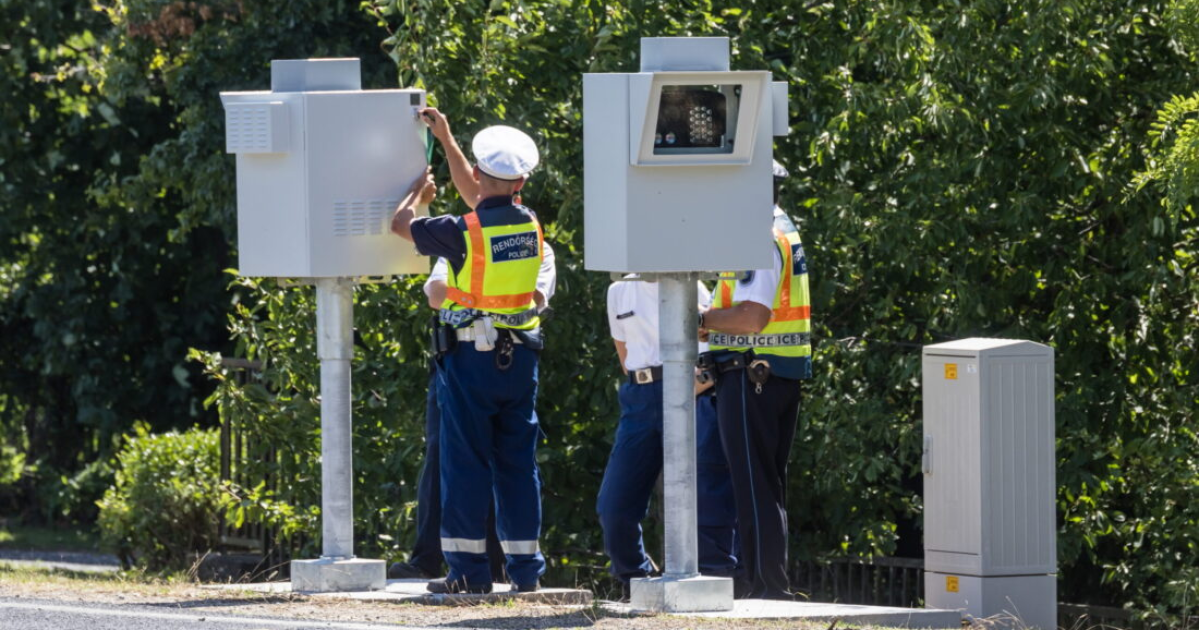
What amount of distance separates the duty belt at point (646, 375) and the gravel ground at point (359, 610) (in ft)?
3.84

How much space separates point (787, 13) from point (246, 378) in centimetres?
416

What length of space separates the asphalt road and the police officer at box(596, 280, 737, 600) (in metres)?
1.83

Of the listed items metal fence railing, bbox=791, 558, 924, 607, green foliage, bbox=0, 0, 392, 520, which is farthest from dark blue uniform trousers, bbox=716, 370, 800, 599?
green foliage, bbox=0, 0, 392, 520

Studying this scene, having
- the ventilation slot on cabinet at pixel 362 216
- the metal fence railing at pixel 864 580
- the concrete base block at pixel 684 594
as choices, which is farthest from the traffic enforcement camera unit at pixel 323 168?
the metal fence railing at pixel 864 580

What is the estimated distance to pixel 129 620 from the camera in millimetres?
6723

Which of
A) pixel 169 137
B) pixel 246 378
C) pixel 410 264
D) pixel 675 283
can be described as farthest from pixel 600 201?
pixel 169 137

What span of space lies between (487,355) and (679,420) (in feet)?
2.79

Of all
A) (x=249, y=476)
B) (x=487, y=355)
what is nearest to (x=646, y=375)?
(x=487, y=355)

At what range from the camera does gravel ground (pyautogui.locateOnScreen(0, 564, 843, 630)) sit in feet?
21.8

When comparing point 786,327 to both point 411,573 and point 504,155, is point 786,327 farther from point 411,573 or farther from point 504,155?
point 411,573

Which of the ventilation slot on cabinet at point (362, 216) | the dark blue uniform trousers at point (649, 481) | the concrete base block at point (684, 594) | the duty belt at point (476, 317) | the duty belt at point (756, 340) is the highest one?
the ventilation slot on cabinet at point (362, 216)

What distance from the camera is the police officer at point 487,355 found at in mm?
7391

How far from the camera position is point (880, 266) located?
32.8 feet

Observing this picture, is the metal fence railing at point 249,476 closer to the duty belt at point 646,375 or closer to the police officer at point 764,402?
the duty belt at point 646,375
